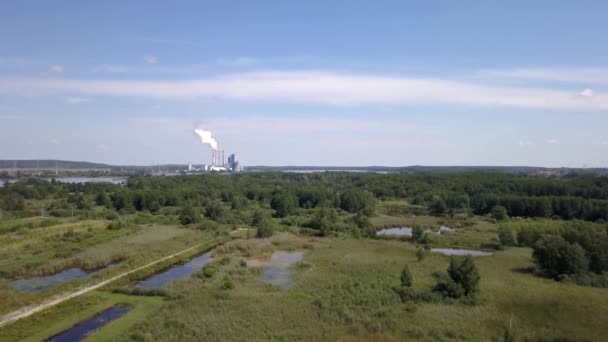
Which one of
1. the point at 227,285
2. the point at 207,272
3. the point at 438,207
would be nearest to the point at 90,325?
the point at 227,285

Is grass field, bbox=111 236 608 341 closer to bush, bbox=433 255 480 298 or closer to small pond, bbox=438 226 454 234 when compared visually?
bush, bbox=433 255 480 298

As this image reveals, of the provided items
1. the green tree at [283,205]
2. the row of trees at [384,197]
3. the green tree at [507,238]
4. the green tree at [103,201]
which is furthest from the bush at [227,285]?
the green tree at [103,201]

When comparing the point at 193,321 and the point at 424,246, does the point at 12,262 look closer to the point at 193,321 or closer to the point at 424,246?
the point at 193,321

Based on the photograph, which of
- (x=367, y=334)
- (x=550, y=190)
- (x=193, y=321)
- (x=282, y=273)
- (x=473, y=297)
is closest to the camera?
(x=367, y=334)

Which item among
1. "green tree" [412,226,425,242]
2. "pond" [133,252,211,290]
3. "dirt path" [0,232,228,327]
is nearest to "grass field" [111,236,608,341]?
"pond" [133,252,211,290]

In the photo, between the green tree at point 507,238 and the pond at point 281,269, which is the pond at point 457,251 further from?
the pond at point 281,269

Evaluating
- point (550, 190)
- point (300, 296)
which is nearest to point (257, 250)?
point (300, 296)
